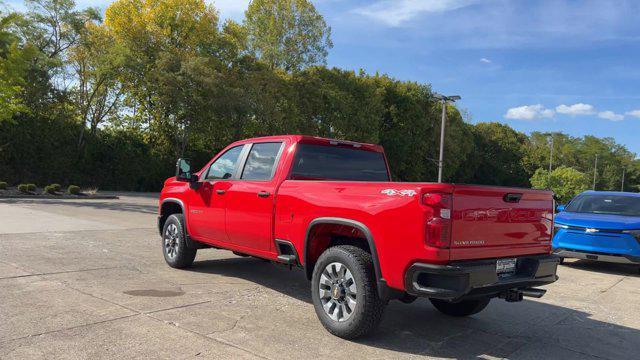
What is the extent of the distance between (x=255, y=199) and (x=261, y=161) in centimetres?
56

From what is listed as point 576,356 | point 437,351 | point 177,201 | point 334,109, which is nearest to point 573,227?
point 576,356

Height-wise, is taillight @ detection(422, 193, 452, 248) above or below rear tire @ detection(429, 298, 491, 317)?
above

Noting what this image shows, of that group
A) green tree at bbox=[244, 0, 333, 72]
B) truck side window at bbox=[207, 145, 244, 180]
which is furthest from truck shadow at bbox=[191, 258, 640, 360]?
green tree at bbox=[244, 0, 333, 72]

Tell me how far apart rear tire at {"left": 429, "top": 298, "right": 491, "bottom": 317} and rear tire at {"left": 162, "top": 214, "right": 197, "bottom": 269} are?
360cm

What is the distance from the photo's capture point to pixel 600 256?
9.21 m

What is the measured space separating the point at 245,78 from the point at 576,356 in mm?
28088

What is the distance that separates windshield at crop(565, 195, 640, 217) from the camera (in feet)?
33.6

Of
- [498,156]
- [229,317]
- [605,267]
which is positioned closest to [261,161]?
[229,317]

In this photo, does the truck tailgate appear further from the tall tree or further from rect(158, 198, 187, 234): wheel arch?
the tall tree

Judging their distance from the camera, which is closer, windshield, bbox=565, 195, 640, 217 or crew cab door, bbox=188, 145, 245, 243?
crew cab door, bbox=188, 145, 245, 243

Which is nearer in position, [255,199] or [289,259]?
[289,259]

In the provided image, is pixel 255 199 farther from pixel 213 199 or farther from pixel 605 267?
pixel 605 267

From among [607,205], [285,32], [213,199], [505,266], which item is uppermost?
[285,32]

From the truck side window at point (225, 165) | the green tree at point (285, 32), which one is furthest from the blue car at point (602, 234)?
the green tree at point (285, 32)
